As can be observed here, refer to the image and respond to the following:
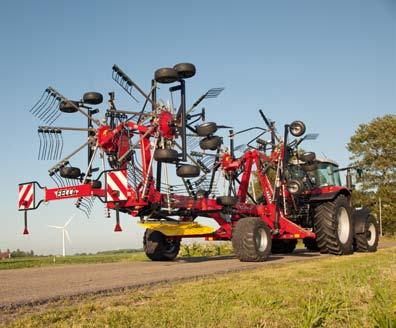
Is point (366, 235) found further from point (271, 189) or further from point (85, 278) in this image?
point (85, 278)

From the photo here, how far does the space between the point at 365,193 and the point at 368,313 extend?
4008 cm

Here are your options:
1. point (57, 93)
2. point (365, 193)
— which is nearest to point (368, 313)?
point (57, 93)

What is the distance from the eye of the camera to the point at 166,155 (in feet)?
35.8

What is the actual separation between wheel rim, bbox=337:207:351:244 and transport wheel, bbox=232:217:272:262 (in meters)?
3.25

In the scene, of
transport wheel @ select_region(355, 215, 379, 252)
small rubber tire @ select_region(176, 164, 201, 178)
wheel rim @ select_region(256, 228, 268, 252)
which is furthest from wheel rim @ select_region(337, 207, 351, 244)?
small rubber tire @ select_region(176, 164, 201, 178)

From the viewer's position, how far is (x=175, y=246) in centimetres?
1427

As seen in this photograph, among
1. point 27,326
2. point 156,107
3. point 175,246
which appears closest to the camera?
point 27,326

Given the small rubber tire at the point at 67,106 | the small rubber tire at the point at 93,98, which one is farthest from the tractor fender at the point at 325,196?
the small rubber tire at the point at 67,106

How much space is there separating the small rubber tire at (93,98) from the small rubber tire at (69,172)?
1.73 meters

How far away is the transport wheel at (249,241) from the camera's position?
472 inches

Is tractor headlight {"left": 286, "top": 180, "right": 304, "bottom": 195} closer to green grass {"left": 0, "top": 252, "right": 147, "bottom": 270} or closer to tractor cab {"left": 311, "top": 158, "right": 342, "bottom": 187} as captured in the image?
tractor cab {"left": 311, "top": 158, "right": 342, "bottom": 187}

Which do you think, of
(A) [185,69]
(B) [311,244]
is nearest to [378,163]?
(B) [311,244]

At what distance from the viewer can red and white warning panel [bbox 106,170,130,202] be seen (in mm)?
10836

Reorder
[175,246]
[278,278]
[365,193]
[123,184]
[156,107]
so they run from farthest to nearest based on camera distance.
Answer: [365,193] → [175,246] → [156,107] → [123,184] → [278,278]
